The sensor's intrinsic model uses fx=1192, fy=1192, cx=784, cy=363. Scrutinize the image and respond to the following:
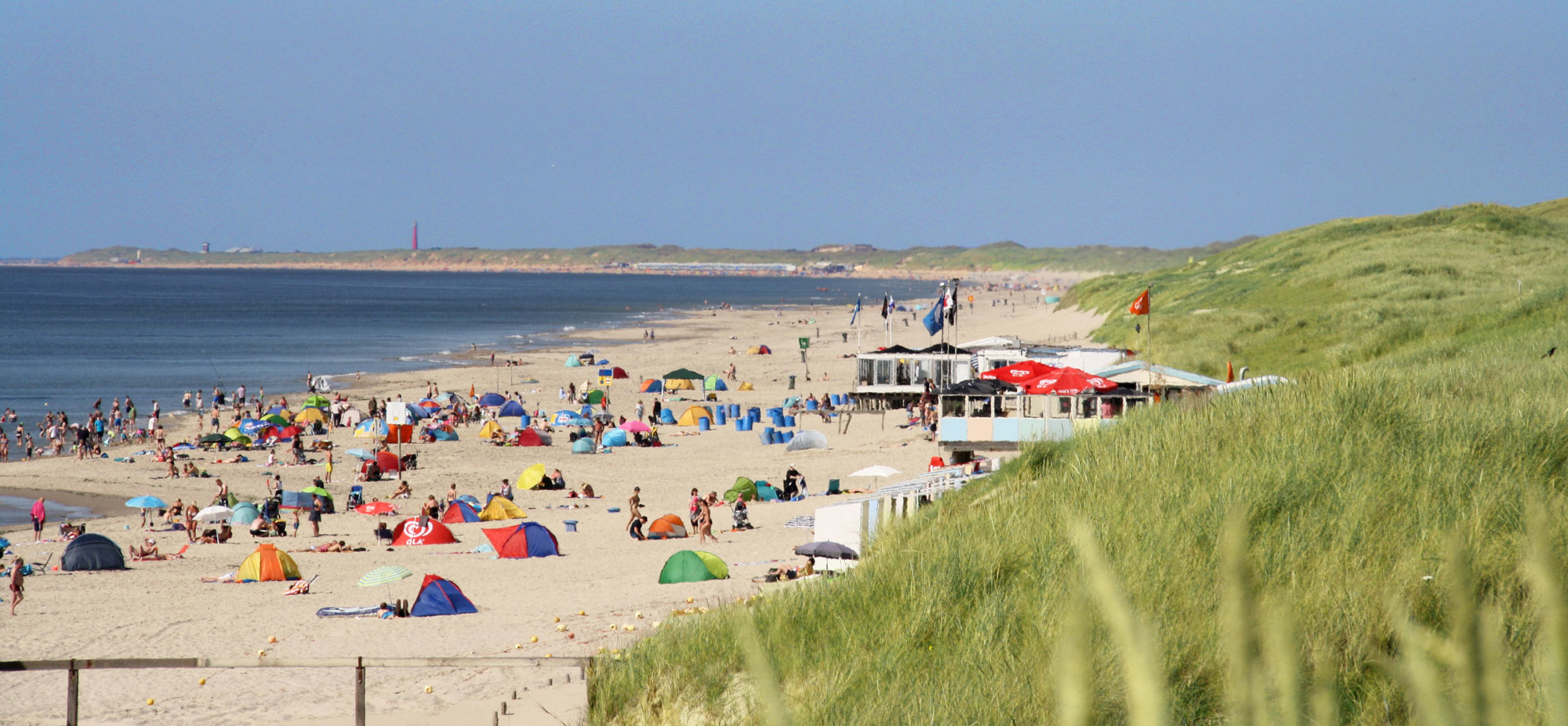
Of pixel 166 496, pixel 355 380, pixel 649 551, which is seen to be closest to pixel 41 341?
pixel 355 380

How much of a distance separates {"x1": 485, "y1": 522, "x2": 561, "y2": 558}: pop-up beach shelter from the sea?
75.2ft

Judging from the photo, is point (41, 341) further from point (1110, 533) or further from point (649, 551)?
point (1110, 533)

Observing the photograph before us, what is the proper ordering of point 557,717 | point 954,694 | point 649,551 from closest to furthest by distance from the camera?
point 954,694, point 557,717, point 649,551

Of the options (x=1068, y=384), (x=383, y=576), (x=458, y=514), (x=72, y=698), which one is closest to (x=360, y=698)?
(x=72, y=698)

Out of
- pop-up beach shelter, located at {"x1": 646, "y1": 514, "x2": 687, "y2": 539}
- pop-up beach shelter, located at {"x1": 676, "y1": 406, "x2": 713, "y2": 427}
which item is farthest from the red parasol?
pop-up beach shelter, located at {"x1": 676, "y1": 406, "x2": 713, "y2": 427}

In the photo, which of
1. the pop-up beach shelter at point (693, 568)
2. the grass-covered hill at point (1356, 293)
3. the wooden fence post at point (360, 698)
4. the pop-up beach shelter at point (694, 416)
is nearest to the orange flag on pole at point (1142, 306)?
the grass-covered hill at point (1356, 293)

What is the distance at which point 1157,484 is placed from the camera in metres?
7.41

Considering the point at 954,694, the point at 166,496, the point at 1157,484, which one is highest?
the point at 1157,484

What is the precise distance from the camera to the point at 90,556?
60.4ft

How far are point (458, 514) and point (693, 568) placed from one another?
7903 millimetres

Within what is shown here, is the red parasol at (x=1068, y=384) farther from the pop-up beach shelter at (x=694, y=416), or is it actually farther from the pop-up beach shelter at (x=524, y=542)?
the pop-up beach shelter at (x=694, y=416)

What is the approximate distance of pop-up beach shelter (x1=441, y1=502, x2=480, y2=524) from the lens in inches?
867

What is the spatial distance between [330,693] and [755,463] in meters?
17.5

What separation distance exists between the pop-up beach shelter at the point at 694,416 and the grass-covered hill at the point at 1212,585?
86.1 feet
